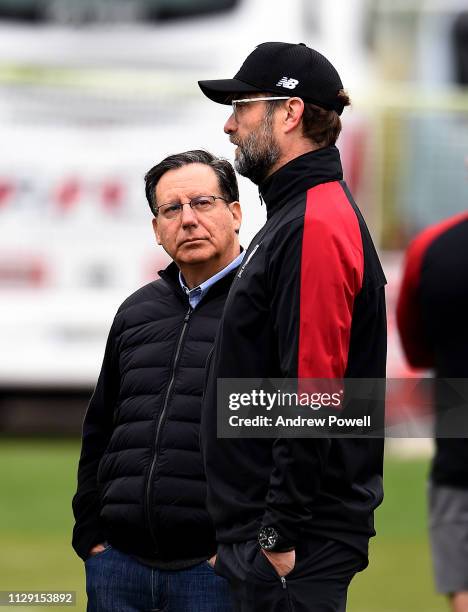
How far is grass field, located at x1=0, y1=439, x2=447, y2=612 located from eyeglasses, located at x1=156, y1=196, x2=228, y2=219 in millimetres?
1987

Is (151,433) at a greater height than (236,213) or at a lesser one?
lesser

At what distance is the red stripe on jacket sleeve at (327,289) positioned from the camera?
333cm

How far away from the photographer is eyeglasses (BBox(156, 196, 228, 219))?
157 inches

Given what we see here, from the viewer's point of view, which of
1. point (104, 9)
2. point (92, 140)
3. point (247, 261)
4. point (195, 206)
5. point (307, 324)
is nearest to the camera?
point (307, 324)

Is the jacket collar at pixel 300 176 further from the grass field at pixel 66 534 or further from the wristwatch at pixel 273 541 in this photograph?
the grass field at pixel 66 534

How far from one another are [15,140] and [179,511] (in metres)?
11.1

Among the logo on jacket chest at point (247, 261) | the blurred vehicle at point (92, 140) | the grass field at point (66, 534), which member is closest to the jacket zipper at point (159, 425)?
the logo on jacket chest at point (247, 261)

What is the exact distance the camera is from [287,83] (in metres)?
3.59

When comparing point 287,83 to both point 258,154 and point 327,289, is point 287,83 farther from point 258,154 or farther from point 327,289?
point 327,289

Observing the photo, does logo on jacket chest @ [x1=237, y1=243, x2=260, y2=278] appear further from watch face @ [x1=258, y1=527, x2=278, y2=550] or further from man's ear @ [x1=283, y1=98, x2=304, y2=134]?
watch face @ [x1=258, y1=527, x2=278, y2=550]

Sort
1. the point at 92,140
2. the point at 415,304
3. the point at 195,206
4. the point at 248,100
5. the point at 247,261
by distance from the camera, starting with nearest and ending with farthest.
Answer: the point at 247,261 < the point at 248,100 < the point at 195,206 < the point at 415,304 < the point at 92,140

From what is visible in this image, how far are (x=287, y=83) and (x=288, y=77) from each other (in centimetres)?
2

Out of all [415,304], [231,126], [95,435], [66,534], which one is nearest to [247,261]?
[231,126]

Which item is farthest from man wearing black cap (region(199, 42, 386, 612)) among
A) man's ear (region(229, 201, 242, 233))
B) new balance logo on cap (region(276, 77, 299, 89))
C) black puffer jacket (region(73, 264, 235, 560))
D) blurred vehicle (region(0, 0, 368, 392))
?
blurred vehicle (region(0, 0, 368, 392))
